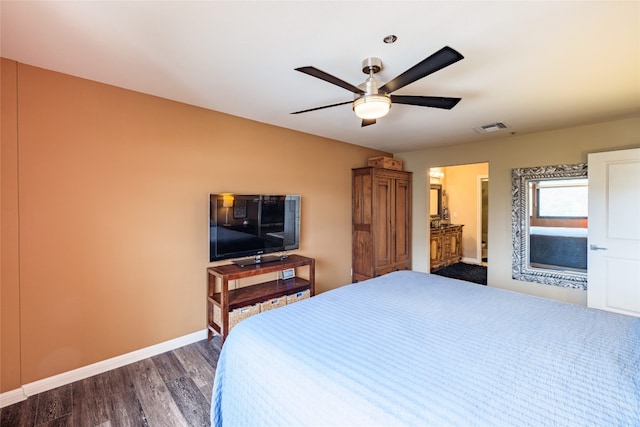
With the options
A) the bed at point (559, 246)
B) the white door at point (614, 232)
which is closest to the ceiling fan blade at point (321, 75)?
the white door at point (614, 232)

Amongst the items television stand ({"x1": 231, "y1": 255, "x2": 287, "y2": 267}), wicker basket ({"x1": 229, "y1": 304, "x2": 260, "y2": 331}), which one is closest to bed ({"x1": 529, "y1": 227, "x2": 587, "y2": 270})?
television stand ({"x1": 231, "y1": 255, "x2": 287, "y2": 267})

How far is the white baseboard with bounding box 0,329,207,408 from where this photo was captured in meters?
1.94

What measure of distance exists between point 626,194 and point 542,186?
0.88 metres

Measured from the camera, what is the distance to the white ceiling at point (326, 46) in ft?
4.72

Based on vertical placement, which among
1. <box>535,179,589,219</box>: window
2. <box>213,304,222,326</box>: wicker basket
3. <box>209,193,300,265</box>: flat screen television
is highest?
<box>535,179,589,219</box>: window

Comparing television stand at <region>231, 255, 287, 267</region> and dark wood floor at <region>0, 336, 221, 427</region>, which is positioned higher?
television stand at <region>231, 255, 287, 267</region>

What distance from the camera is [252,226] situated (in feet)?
10.1

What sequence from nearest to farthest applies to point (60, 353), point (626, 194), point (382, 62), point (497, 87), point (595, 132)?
point (382, 62)
point (60, 353)
point (497, 87)
point (626, 194)
point (595, 132)

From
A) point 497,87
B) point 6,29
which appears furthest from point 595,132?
point 6,29

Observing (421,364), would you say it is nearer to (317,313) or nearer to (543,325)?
(317,313)

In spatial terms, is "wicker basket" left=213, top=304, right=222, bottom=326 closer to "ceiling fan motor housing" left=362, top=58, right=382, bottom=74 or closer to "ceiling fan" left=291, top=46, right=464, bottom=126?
"ceiling fan" left=291, top=46, right=464, bottom=126

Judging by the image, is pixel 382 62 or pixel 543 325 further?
pixel 382 62

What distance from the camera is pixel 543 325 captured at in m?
1.52

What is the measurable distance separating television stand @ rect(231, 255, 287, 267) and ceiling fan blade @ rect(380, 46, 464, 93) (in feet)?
7.30
